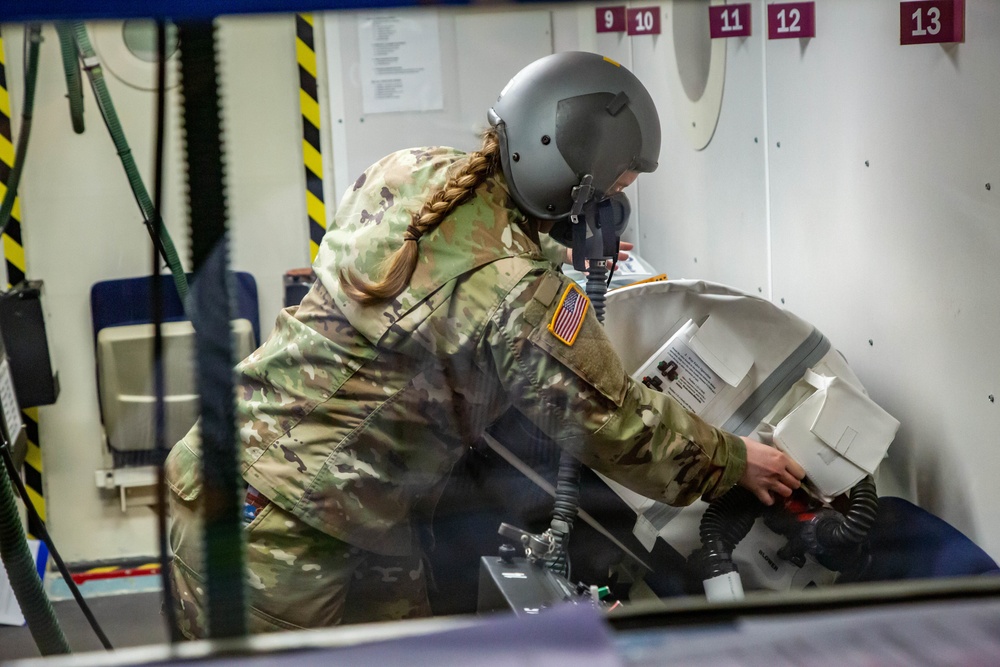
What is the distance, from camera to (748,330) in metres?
2.12

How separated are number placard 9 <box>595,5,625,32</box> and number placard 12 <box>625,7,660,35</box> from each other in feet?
0.13

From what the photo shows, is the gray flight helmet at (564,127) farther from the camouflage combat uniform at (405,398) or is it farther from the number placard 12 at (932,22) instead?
the number placard 12 at (932,22)

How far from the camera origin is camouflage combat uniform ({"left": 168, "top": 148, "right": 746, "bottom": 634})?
1711 mm

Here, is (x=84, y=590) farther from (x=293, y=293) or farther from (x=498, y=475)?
(x=498, y=475)

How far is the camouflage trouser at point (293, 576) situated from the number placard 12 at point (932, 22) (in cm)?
145

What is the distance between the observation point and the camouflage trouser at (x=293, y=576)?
188 centimetres

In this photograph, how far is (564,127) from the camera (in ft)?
6.07

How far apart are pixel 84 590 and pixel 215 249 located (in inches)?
142

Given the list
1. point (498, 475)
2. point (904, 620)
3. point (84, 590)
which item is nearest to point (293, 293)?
point (84, 590)

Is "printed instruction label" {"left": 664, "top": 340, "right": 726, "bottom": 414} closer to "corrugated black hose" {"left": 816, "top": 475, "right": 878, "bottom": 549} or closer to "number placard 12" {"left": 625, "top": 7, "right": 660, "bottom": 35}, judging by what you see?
"corrugated black hose" {"left": 816, "top": 475, "right": 878, "bottom": 549}

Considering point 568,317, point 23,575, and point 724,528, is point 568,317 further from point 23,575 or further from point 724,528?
point 23,575

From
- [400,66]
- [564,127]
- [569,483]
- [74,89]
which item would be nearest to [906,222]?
[564,127]

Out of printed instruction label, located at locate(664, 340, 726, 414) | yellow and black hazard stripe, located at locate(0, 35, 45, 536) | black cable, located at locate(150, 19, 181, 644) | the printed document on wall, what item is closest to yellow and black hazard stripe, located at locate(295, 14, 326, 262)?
the printed document on wall

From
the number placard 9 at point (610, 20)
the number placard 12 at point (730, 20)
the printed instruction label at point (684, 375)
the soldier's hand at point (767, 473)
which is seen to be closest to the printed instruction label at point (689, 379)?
the printed instruction label at point (684, 375)
